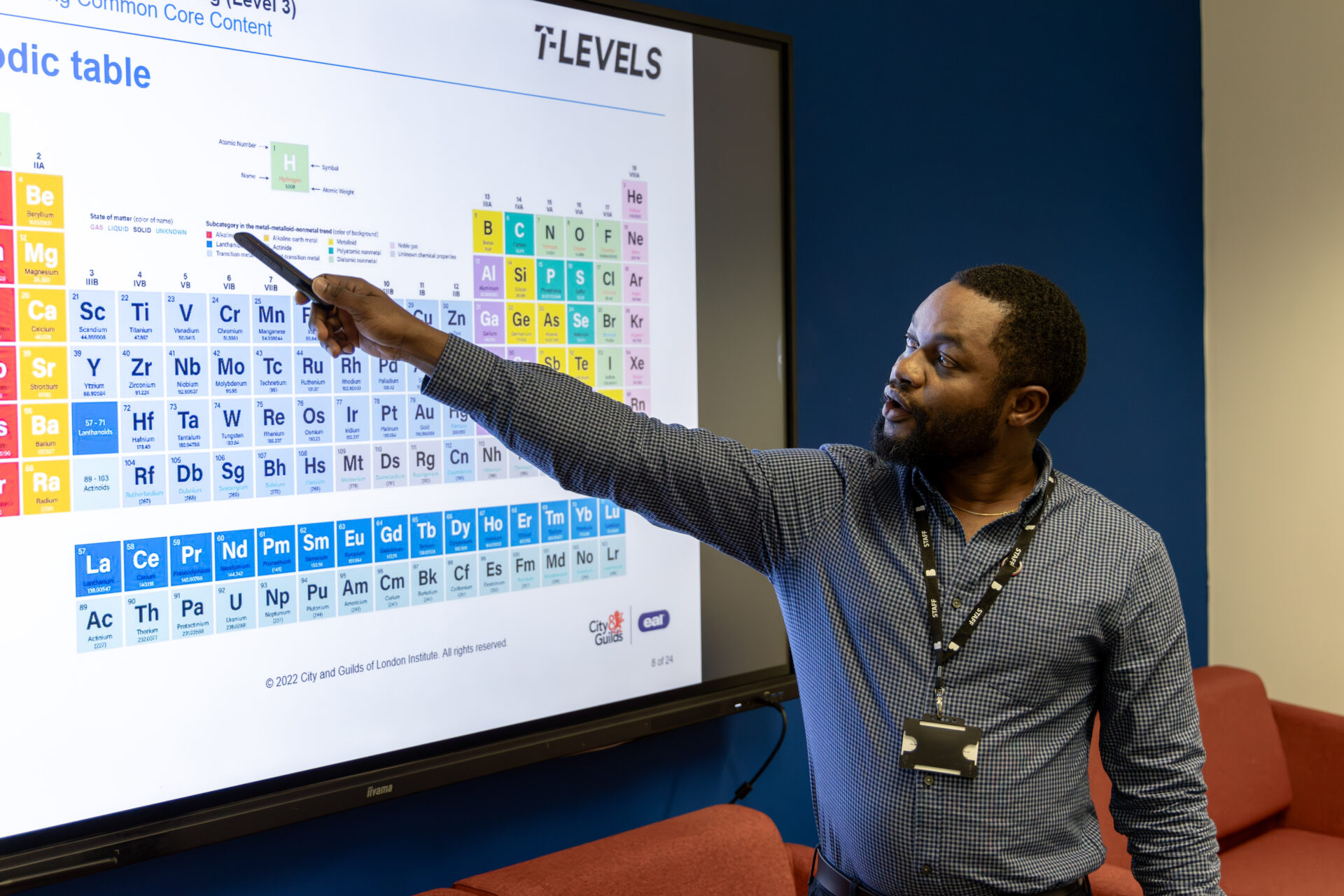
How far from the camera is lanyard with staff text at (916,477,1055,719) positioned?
132 cm

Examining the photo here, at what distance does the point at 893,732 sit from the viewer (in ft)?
4.33

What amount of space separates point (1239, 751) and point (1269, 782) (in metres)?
0.15

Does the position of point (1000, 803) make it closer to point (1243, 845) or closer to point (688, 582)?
point (688, 582)

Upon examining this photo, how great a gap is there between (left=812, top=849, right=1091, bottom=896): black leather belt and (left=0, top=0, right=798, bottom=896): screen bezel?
0.54 metres

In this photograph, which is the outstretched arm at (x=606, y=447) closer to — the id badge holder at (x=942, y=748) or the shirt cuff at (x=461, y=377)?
the shirt cuff at (x=461, y=377)

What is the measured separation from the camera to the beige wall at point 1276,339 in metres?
3.06

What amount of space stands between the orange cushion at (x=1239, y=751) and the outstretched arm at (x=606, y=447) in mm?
1822

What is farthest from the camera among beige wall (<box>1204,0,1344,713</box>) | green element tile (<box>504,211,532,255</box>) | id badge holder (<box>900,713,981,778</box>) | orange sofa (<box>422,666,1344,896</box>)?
beige wall (<box>1204,0,1344,713</box>)

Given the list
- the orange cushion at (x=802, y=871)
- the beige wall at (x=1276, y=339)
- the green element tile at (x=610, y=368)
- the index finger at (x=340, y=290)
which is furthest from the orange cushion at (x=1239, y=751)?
the index finger at (x=340, y=290)

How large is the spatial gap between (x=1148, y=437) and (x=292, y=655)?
269cm

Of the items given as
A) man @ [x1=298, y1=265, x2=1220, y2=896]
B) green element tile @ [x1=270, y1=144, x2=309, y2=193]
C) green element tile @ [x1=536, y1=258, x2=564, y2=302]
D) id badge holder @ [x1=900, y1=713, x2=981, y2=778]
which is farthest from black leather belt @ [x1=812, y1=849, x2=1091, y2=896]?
green element tile @ [x1=270, y1=144, x2=309, y2=193]

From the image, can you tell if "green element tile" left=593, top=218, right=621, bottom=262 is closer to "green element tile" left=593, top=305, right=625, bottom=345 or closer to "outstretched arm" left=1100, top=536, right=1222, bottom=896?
"green element tile" left=593, top=305, right=625, bottom=345

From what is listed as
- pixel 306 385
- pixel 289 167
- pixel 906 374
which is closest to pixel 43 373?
pixel 306 385

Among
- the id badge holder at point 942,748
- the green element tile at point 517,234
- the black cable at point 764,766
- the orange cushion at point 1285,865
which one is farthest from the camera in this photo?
the orange cushion at point 1285,865
